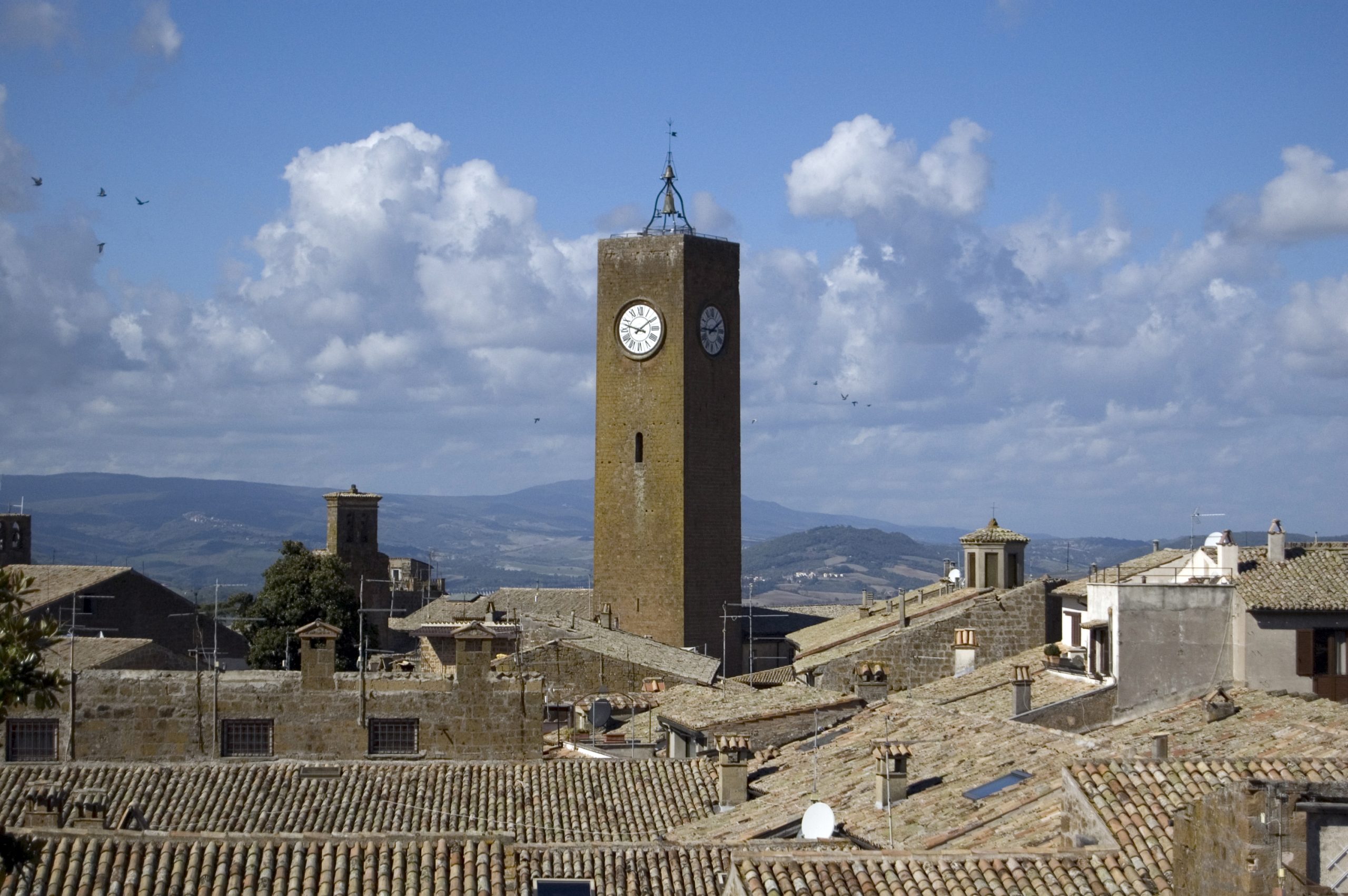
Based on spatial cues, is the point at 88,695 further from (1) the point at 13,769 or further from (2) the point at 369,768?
(2) the point at 369,768

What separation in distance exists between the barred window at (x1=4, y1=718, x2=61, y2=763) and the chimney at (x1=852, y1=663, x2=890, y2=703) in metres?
13.0

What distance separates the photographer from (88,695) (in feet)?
95.6

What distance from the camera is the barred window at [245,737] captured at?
2927cm

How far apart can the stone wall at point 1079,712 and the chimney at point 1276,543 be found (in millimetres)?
4403

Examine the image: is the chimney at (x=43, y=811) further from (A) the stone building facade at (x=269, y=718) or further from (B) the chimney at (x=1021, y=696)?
(B) the chimney at (x=1021, y=696)

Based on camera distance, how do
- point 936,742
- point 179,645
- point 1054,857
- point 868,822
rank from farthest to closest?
point 179,645, point 936,742, point 868,822, point 1054,857

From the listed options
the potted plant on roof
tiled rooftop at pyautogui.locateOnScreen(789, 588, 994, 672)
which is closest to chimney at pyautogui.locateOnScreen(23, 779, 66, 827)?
the potted plant on roof

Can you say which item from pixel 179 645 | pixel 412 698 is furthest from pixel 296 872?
pixel 179 645

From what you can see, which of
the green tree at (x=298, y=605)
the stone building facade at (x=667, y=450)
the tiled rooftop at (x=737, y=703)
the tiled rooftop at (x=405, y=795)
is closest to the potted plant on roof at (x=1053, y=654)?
the tiled rooftop at (x=737, y=703)

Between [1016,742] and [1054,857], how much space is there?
7.45 meters

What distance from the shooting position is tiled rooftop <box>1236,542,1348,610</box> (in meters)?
28.1

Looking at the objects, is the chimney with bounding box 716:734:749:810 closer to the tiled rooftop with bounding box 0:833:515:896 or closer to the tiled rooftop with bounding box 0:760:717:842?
the tiled rooftop with bounding box 0:760:717:842

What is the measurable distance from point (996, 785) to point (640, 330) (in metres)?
42.7

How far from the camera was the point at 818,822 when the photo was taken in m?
19.5
